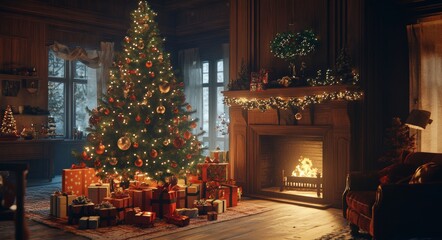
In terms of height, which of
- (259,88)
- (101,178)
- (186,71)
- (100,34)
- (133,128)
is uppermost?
(100,34)

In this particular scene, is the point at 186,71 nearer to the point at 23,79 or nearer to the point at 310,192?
the point at 23,79

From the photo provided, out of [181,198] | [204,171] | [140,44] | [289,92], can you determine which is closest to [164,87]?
[140,44]

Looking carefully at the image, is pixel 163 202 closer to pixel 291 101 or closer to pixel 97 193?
pixel 97 193

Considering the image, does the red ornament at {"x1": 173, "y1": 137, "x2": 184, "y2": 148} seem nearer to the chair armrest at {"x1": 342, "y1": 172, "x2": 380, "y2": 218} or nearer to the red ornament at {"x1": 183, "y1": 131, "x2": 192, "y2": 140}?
the red ornament at {"x1": 183, "y1": 131, "x2": 192, "y2": 140}

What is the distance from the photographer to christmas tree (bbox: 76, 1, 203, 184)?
262 inches

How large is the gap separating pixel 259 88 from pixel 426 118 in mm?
2484

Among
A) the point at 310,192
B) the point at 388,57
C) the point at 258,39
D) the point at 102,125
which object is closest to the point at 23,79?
the point at 102,125

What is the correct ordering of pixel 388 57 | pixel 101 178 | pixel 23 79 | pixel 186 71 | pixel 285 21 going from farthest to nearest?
pixel 186 71
pixel 23 79
pixel 285 21
pixel 388 57
pixel 101 178

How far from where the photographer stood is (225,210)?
6.52 m

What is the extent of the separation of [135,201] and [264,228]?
1.68m

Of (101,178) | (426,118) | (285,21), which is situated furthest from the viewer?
(285,21)

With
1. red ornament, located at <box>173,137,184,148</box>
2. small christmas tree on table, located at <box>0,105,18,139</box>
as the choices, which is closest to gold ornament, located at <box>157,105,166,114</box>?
red ornament, located at <box>173,137,184,148</box>

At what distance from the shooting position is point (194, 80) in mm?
11172

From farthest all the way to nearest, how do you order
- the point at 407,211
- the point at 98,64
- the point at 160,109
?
1. the point at 98,64
2. the point at 160,109
3. the point at 407,211
